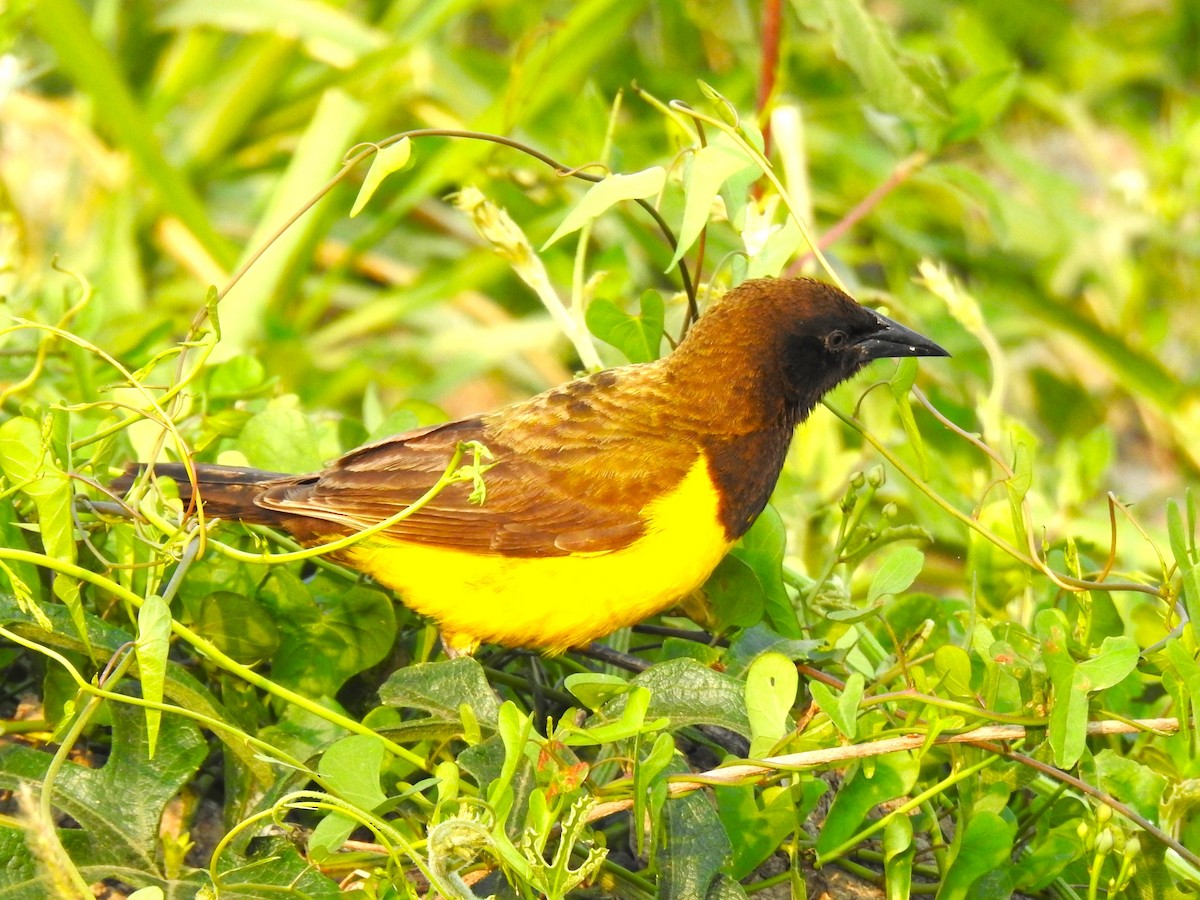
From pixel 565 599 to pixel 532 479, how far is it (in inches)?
12.2

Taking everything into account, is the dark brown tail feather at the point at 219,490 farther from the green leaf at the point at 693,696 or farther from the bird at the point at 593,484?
the green leaf at the point at 693,696

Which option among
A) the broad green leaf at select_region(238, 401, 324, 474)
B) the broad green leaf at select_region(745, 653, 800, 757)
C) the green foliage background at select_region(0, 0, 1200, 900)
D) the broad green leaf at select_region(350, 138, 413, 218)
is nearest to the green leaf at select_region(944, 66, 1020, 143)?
the green foliage background at select_region(0, 0, 1200, 900)

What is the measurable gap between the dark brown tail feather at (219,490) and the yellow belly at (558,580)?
0.66 ft

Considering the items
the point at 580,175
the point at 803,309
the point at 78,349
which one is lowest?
the point at 803,309

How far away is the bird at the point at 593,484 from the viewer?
269 cm

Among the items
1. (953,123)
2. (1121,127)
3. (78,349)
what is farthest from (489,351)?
(1121,127)

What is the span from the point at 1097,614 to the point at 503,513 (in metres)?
1.13

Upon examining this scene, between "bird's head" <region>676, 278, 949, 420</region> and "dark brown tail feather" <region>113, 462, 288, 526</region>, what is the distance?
920 mm

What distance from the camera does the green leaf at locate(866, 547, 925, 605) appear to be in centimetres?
240

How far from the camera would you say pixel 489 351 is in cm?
576

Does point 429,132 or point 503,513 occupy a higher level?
point 429,132

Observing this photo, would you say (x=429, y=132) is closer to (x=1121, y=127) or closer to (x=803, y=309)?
(x=803, y=309)

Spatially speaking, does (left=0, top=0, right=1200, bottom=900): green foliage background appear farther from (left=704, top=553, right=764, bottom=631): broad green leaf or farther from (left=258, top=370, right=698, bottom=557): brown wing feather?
(left=258, top=370, right=698, bottom=557): brown wing feather

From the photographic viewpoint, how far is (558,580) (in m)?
2.73
